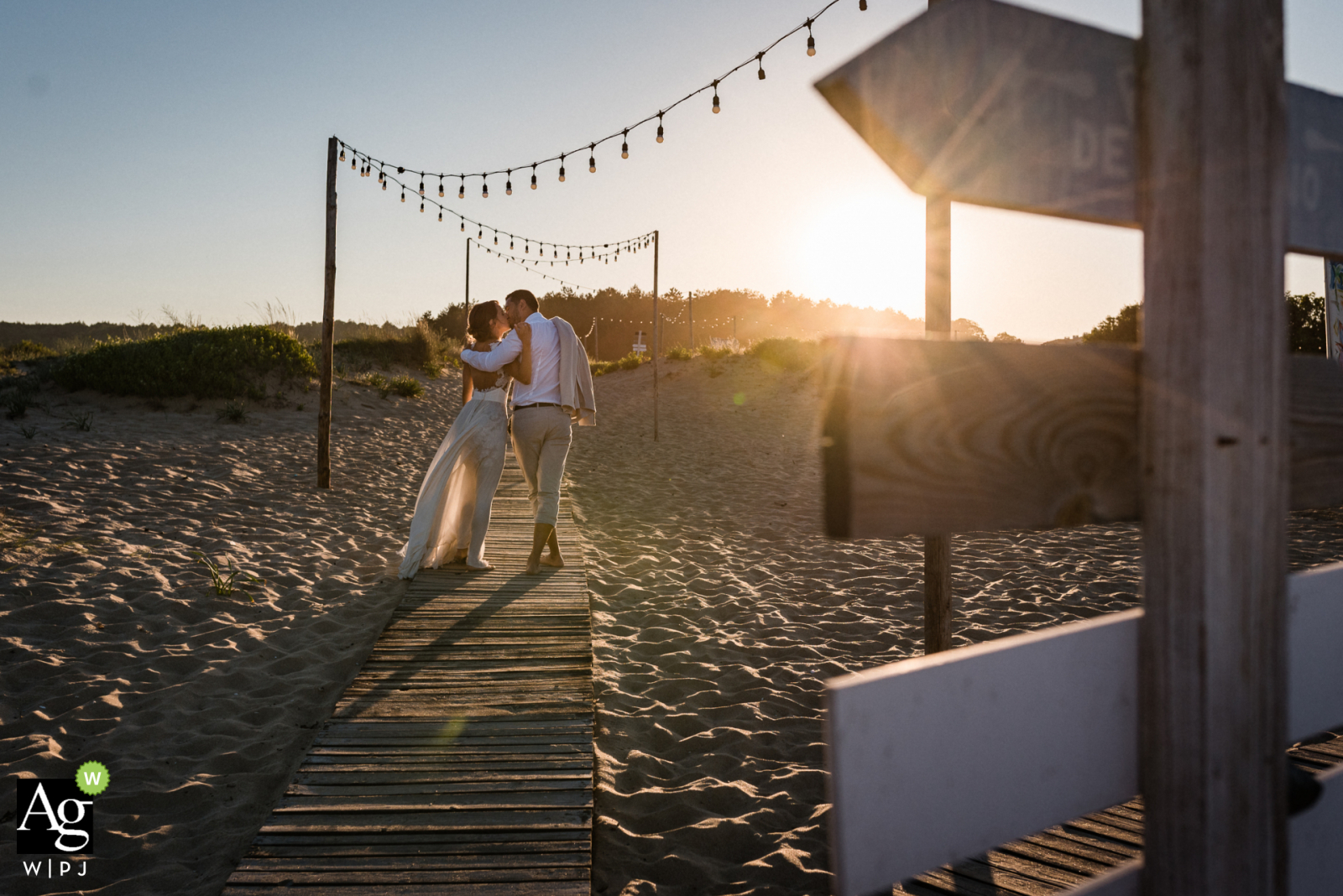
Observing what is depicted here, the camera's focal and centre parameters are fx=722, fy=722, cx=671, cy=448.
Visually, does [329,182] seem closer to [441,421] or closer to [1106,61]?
[441,421]

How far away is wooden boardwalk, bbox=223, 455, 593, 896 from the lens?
7.88 ft

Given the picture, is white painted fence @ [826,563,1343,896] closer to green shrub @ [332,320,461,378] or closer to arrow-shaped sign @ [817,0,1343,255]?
arrow-shaped sign @ [817,0,1343,255]

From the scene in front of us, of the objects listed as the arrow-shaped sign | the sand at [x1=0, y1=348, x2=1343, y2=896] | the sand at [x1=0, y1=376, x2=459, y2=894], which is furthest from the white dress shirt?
the arrow-shaped sign

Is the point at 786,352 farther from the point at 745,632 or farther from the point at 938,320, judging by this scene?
the point at 938,320

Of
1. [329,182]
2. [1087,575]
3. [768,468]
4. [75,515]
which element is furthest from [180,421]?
[1087,575]

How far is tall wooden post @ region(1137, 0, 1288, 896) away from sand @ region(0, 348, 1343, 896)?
184cm

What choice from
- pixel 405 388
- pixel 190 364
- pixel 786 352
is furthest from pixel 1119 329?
pixel 190 364

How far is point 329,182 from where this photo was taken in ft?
32.5

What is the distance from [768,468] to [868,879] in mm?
13009

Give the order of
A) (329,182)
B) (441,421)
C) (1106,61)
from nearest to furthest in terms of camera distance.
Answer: (1106,61), (329,182), (441,421)

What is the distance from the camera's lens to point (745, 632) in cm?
500

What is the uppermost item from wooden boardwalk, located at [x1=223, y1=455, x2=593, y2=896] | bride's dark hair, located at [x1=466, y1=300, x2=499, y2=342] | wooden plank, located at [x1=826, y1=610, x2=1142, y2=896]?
bride's dark hair, located at [x1=466, y1=300, x2=499, y2=342]

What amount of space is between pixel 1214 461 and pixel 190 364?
16.5m

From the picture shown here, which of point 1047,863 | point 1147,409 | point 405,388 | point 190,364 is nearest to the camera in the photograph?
point 1147,409
